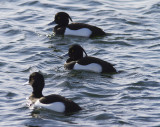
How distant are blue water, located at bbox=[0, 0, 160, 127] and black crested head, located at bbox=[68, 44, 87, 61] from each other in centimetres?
40

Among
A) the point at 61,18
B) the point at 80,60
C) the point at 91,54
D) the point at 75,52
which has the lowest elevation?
the point at 91,54

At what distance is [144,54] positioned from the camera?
1511cm

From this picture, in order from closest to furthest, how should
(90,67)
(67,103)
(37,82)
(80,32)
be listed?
1. (67,103)
2. (37,82)
3. (90,67)
4. (80,32)

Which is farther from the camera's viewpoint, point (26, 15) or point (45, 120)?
point (26, 15)

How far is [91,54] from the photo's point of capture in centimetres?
1514

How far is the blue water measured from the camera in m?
10.8

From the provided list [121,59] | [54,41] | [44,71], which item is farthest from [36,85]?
[54,41]

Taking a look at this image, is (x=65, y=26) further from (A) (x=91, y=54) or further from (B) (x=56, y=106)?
(B) (x=56, y=106)

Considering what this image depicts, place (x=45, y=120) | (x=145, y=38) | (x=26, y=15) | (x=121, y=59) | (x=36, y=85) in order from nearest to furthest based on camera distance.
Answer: (x=45, y=120) → (x=36, y=85) → (x=121, y=59) → (x=145, y=38) → (x=26, y=15)

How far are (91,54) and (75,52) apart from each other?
1.26 meters

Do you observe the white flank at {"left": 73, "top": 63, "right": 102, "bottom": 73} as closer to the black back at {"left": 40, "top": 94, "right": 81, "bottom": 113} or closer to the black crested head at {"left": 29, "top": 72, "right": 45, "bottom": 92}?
the black crested head at {"left": 29, "top": 72, "right": 45, "bottom": 92}

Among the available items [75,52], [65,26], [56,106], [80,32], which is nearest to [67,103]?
[56,106]

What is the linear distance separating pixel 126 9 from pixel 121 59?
18.9 feet

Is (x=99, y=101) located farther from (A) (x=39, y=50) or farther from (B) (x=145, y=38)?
(B) (x=145, y=38)
